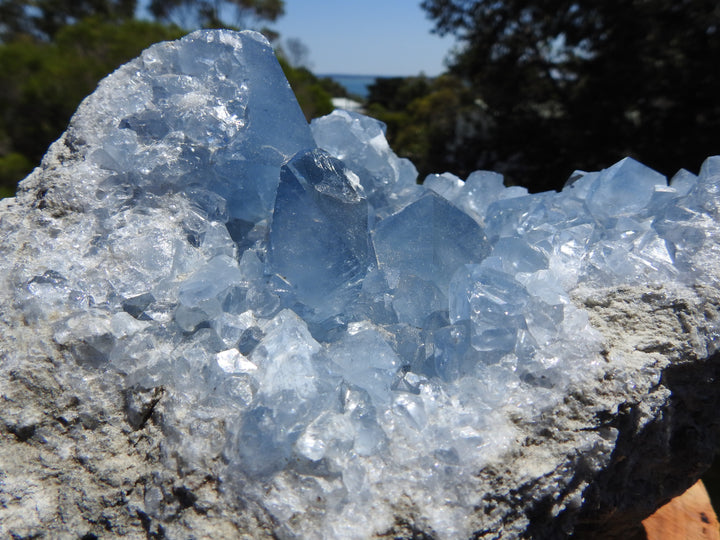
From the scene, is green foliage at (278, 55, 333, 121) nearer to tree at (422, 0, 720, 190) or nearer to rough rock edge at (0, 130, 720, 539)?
tree at (422, 0, 720, 190)

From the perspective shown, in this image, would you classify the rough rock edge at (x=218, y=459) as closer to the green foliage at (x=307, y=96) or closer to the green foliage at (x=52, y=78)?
the green foliage at (x=52, y=78)

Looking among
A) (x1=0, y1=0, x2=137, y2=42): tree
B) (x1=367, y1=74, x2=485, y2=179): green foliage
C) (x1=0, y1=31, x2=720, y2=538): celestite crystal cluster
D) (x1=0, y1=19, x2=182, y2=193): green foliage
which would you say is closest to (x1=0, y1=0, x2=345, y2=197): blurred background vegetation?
(x1=0, y1=19, x2=182, y2=193): green foliage

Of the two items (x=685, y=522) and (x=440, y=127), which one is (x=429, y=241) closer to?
(x=685, y=522)

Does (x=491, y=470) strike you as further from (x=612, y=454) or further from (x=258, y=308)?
(x=258, y=308)

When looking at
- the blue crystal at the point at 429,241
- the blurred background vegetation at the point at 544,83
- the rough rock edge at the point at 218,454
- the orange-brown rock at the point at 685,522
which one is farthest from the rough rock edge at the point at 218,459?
the blurred background vegetation at the point at 544,83

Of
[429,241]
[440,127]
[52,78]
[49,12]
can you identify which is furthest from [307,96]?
[49,12]

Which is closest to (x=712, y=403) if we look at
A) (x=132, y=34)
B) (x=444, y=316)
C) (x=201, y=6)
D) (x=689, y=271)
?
(x=689, y=271)
